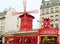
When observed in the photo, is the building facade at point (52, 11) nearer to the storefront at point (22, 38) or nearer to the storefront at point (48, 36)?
the storefront at point (48, 36)

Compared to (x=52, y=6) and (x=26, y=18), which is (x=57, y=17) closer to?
(x=52, y=6)

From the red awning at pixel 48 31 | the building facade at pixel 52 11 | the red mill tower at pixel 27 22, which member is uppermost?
the building facade at pixel 52 11

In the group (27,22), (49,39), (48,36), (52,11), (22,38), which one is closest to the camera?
(49,39)

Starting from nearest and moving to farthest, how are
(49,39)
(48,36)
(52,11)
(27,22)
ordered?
(49,39) < (48,36) < (52,11) < (27,22)

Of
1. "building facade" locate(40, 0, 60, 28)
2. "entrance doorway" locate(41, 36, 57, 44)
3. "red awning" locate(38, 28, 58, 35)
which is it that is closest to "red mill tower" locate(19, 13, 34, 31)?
"building facade" locate(40, 0, 60, 28)

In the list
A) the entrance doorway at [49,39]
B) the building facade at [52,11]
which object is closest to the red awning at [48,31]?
the entrance doorway at [49,39]

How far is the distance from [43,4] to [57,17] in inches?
184

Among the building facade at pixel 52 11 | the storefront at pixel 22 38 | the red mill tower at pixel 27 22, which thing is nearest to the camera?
the storefront at pixel 22 38

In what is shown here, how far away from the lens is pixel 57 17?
119ft

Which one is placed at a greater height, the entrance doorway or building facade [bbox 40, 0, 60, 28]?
building facade [bbox 40, 0, 60, 28]

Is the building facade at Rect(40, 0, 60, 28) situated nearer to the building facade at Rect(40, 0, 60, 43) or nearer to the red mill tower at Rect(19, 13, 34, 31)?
the building facade at Rect(40, 0, 60, 43)

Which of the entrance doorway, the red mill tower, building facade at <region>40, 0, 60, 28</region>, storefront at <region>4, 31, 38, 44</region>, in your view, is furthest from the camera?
the red mill tower

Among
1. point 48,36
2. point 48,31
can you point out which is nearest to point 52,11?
point 48,31

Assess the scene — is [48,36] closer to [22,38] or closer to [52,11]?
[22,38]
